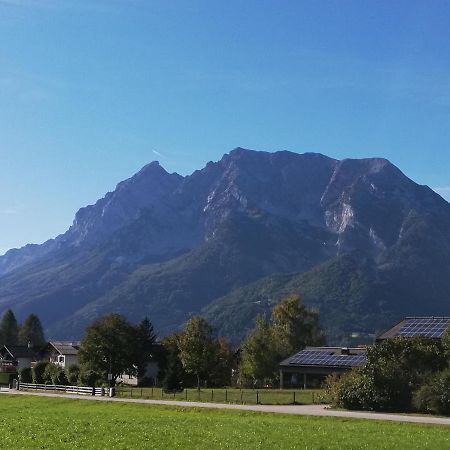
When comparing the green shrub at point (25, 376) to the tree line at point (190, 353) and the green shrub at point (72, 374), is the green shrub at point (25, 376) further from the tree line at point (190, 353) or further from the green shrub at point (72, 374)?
the green shrub at point (72, 374)

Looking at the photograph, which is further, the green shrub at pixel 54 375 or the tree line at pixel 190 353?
the green shrub at pixel 54 375

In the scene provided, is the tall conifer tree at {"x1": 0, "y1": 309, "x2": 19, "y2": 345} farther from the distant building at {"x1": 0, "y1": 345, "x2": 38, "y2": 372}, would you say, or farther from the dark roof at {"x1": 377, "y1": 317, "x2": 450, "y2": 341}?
the dark roof at {"x1": 377, "y1": 317, "x2": 450, "y2": 341}

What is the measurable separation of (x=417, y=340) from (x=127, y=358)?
146 ft

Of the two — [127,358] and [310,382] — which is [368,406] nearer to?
[310,382]

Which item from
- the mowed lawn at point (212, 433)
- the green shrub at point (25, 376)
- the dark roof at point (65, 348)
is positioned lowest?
the mowed lawn at point (212, 433)

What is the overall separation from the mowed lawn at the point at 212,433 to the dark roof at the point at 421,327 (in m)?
33.9

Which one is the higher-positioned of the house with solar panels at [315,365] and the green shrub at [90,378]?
the house with solar panels at [315,365]

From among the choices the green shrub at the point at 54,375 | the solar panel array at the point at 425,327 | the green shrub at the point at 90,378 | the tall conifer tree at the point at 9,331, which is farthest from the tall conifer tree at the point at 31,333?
the solar panel array at the point at 425,327

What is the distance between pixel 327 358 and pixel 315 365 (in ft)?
5.39

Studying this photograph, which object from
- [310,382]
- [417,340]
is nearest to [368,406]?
[417,340]

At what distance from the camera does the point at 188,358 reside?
6688 centimetres

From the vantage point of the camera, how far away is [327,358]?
7619 cm

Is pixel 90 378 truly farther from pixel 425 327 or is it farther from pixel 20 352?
pixel 20 352

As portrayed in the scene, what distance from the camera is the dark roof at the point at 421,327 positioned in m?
68.2
